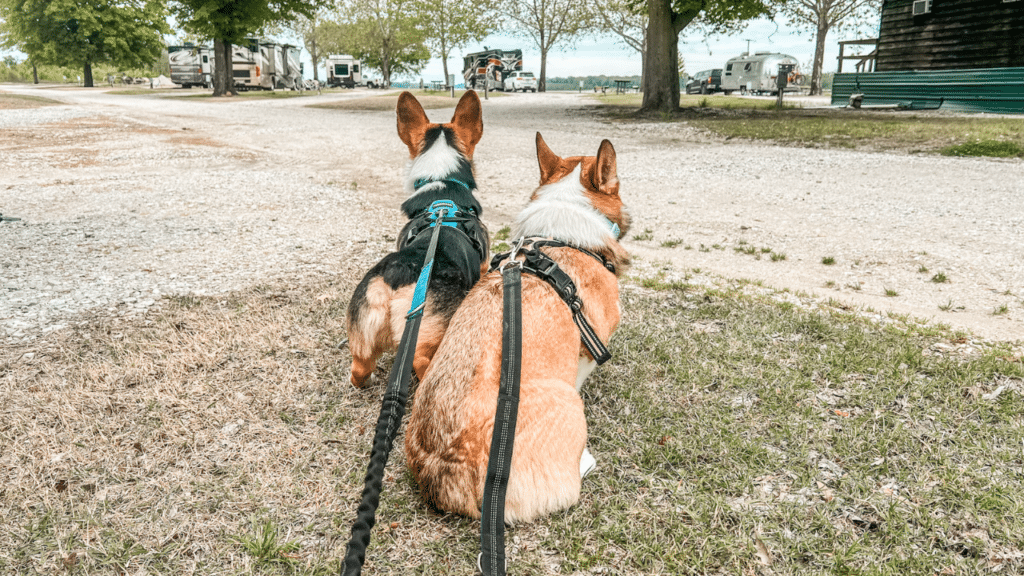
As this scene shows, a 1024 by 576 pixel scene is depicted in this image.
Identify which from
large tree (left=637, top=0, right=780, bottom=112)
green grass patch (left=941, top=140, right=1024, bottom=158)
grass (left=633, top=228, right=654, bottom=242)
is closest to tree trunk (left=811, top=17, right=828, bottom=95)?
large tree (left=637, top=0, right=780, bottom=112)

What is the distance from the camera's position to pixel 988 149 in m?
11.5

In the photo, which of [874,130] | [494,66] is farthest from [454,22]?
[874,130]

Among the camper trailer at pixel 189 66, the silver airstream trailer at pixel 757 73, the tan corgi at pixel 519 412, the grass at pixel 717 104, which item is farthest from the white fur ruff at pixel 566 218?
the camper trailer at pixel 189 66

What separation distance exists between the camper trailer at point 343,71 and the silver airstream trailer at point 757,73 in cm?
3908

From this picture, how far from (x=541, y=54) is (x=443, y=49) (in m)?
12.6

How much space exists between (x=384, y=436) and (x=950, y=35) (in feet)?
94.4

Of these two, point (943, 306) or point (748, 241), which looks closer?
point (943, 306)

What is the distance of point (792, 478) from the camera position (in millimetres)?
2650

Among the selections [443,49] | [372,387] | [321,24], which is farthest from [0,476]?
[321,24]

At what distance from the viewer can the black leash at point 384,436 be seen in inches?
59.7

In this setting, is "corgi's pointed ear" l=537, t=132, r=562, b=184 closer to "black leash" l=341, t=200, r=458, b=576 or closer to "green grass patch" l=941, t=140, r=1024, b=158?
"black leash" l=341, t=200, r=458, b=576

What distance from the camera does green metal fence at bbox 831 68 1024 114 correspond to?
19.5 m

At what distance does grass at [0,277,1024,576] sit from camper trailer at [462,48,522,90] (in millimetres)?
57471

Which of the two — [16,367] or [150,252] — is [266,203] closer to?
[150,252]
